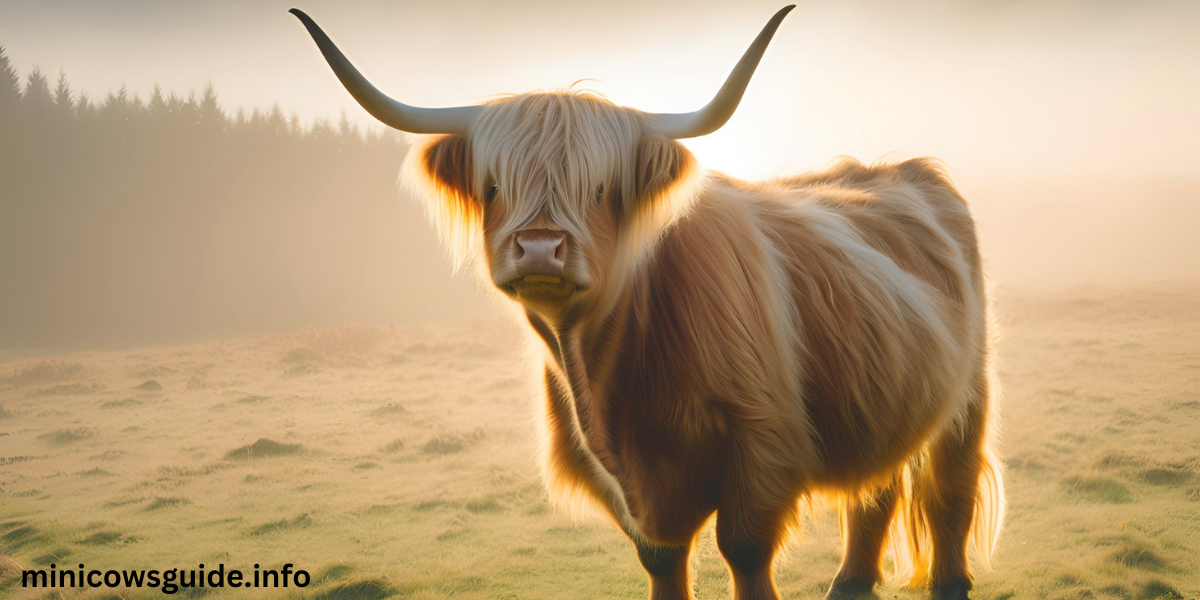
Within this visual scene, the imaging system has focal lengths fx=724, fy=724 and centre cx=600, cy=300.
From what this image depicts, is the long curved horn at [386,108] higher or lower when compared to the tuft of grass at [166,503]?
higher

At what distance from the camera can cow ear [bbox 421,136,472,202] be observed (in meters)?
2.35

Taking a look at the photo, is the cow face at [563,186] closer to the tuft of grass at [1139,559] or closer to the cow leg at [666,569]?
the cow leg at [666,569]

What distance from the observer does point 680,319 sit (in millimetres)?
2359

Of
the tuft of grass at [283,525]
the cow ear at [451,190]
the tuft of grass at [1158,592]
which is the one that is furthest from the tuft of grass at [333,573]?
the tuft of grass at [1158,592]

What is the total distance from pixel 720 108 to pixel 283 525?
4219mm

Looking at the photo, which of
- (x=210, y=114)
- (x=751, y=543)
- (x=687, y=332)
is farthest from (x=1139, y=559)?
(x=210, y=114)

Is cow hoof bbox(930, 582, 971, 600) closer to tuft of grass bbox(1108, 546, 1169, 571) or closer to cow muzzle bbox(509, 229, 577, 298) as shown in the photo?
tuft of grass bbox(1108, 546, 1169, 571)

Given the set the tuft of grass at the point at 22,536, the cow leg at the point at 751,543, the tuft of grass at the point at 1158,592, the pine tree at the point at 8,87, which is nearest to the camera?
the cow leg at the point at 751,543

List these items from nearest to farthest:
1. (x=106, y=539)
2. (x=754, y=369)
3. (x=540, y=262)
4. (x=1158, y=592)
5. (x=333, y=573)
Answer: (x=540, y=262) → (x=754, y=369) → (x=1158, y=592) → (x=333, y=573) → (x=106, y=539)

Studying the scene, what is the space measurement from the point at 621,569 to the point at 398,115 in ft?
9.30

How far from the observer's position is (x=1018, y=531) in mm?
4578

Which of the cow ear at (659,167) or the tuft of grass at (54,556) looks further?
the tuft of grass at (54,556)

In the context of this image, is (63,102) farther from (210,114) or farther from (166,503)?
(166,503)

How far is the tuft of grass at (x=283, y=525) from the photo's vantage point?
4.81 m
